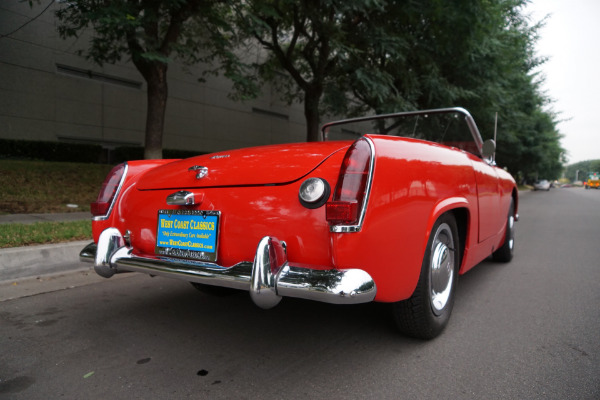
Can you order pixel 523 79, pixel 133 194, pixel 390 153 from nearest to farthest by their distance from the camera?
pixel 390 153, pixel 133 194, pixel 523 79

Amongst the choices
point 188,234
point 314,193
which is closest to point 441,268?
point 314,193

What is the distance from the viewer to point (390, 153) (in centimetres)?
204

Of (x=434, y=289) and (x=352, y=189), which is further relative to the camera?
(x=434, y=289)

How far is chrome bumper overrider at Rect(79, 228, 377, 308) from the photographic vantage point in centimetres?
175

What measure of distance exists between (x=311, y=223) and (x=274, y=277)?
31 centimetres

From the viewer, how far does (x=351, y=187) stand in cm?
189

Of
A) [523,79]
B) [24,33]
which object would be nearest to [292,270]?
[24,33]

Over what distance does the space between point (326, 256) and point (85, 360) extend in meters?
1.44

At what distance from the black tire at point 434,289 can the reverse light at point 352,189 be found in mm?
647

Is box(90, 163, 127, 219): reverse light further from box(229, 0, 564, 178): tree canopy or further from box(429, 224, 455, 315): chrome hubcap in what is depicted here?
box(229, 0, 564, 178): tree canopy

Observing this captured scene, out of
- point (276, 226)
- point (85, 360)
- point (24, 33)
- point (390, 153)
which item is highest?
point (24, 33)

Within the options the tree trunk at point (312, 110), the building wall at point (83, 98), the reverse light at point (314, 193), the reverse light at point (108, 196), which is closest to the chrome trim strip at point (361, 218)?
the reverse light at point (314, 193)

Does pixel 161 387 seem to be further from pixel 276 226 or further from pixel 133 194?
pixel 133 194

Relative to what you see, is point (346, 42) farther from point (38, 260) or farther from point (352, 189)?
point (352, 189)
